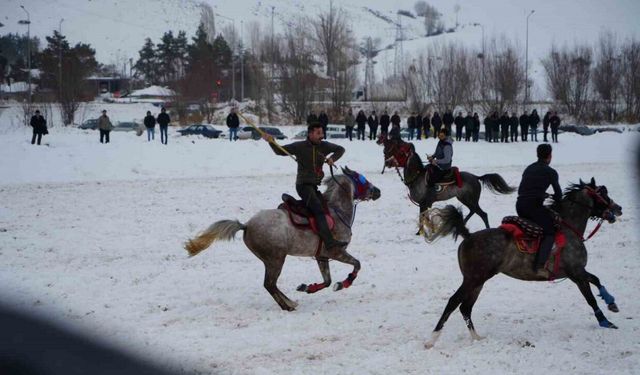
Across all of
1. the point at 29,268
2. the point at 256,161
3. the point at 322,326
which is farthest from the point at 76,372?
the point at 256,161

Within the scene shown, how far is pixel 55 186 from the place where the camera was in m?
23.1

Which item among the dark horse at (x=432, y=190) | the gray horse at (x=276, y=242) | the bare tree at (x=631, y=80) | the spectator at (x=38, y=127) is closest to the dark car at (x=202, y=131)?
the spectator at (x=38, y=127)

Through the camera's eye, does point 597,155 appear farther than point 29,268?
Yes

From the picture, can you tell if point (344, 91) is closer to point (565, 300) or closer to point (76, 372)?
point (565, 300)

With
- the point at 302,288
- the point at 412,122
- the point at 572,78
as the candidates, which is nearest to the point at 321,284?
the point at 302,288

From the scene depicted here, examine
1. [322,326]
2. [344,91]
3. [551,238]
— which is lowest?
[322,326]

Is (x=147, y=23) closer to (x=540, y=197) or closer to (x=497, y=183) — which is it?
(x=497, y=183)

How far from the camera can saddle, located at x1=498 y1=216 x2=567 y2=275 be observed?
796 centimetres

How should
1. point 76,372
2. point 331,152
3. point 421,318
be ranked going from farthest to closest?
point 331,152, point 421,318, point 76,372

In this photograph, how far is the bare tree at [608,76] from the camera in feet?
188

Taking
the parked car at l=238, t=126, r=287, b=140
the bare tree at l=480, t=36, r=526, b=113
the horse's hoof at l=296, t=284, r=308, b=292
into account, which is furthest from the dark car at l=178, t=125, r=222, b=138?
the horse's hoof at l=296, t=284, r=308, b=292

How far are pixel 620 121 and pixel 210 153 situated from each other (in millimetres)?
40344

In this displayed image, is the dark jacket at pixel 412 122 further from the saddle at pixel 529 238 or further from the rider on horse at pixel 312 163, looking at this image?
the saddle at pixel 529 238

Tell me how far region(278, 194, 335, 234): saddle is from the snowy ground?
109 centimetres
